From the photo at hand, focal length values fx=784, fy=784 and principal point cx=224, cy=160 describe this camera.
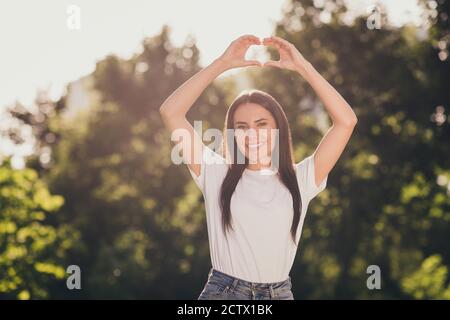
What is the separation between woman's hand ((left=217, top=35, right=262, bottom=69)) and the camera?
4.30m

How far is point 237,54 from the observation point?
4332 millimetres

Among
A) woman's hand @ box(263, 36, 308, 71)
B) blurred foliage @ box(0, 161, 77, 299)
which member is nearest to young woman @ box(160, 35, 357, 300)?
woman's hand @ box(263, 36, 308, 71)

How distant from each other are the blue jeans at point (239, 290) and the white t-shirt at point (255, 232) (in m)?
0.03

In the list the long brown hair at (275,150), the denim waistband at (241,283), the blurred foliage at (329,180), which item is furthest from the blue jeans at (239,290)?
the blurred foliage at (329,180)

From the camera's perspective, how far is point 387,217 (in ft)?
111

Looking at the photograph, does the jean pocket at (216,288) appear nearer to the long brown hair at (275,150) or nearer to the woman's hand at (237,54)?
the long brown hair at (275,150)

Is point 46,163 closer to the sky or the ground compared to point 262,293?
closer to the sky

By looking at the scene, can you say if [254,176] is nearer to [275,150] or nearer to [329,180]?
[275,150]

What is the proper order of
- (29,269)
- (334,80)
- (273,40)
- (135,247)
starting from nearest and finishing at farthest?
(273,40), (29,269), (334,80), (135,247)

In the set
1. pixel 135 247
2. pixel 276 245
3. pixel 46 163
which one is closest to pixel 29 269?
pixel 135 247

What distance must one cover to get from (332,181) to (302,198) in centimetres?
→ 3011

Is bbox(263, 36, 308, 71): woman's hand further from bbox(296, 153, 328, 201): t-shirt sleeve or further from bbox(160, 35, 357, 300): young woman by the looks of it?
bbox(296, 153, 328, 201): t-shirt sleeve

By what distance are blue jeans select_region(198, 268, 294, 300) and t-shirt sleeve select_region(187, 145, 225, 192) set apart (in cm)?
56

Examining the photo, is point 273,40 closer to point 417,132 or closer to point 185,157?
point 185,157
